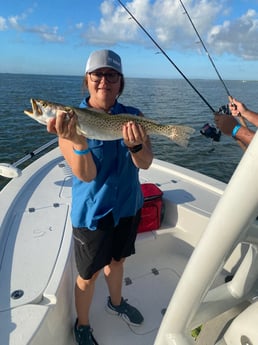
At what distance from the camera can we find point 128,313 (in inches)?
114

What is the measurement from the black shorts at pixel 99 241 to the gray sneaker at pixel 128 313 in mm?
818

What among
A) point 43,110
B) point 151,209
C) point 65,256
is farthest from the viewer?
point 151,209

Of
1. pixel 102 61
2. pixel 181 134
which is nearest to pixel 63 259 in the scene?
pixel 181 134

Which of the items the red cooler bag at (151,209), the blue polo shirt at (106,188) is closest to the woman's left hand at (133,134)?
the blue polo shirt at (106,188)

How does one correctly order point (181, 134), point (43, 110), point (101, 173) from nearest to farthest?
point (101, 173) → point (43, 110) → point (181, 134)

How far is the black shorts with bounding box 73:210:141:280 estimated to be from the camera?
2217 millimetres

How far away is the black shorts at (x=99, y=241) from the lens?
2.22 metres

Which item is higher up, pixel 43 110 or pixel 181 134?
pixel 181 134

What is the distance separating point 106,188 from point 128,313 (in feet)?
4.69

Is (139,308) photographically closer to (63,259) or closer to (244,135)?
(63,259)

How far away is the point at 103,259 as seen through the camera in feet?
7.54

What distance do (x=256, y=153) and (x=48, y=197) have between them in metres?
3.15

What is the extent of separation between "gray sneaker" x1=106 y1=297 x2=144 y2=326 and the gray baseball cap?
2154mm

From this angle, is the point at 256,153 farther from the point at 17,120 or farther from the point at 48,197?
the point at 17,120
